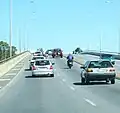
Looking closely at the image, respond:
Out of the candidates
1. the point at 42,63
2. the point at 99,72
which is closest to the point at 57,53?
the point at 42,63

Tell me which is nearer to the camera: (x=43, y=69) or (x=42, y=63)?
(x=43, y=69)

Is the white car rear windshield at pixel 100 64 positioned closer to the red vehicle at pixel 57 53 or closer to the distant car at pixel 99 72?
the distant car at pixel 99 72

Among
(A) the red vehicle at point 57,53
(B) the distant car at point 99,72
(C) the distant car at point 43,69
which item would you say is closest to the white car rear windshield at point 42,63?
(C) the distant car at point 43,69

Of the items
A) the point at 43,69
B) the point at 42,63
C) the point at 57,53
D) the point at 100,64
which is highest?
the point at 100,64

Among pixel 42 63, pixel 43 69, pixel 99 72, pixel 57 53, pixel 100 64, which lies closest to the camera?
pixel 99 72

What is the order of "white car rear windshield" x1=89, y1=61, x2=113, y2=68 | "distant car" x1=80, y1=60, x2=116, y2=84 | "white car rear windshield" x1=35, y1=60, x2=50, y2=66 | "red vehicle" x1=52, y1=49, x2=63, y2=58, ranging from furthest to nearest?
1. "red vehicle" x1=52, y1=49, x2=63, y2=58
2. "white car rear windshield" x1=35, y1=60, x2=50, y2=66
3. "white car rear windshield" x1=89, y1=61, x2=113, y2=68
4. "distant car" x1=80, y1=60, x2=116, y2=84

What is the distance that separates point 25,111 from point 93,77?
45.6ft

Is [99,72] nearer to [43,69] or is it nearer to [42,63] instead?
[43,69]

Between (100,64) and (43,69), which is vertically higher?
(100,64)

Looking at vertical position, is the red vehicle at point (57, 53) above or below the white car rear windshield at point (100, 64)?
below

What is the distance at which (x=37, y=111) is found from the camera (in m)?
16.0

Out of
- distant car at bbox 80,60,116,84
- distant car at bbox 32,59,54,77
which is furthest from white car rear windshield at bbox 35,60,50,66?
distant car at bbox 80,60,116,84

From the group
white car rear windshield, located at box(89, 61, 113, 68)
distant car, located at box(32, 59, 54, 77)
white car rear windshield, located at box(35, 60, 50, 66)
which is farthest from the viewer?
white car rear windshield, located at box(35, 60, 50, 66)

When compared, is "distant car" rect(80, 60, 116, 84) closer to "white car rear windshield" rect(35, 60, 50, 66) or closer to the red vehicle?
"white car rear windshield" rect(35, 60, 50, 66)
